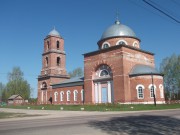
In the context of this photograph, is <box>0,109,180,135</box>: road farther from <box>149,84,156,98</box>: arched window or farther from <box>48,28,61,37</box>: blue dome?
<box>48,28,61,37</box>: blue dome

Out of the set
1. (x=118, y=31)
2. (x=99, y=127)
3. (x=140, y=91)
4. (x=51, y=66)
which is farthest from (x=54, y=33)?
(x=99, y=127)

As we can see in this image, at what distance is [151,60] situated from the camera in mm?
46031

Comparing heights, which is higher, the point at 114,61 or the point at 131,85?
the point at 114,61

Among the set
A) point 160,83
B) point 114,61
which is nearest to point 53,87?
point 114,61

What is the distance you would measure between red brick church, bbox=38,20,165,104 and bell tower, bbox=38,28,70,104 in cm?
186

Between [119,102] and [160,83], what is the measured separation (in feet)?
25.9

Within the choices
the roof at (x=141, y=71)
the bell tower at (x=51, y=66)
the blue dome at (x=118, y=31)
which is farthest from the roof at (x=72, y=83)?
the roof at (x=141, y=71)

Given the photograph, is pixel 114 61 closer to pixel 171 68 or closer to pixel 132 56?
pixel 132 56

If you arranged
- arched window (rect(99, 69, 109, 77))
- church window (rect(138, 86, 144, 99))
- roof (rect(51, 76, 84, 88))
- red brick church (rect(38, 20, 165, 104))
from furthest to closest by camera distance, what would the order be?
roof (rect(51, 76, 84, 88)) → arched window (rect(99, 69, 109, 77)) → red brick church (rect(38, 20, 165, 104)) → church window (rect(138, 86, 144, 99))

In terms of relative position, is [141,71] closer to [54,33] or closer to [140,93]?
[140,93]

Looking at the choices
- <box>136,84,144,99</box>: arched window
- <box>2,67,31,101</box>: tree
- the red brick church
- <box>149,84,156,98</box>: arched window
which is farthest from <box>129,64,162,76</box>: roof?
<box>2,67,31,101</box>: tree

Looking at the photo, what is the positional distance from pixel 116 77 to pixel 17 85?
1875 inches

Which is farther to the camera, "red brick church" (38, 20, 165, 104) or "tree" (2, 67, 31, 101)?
"tree" (2, 67, 31, 101)

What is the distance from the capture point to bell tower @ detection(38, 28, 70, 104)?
56250 mm
